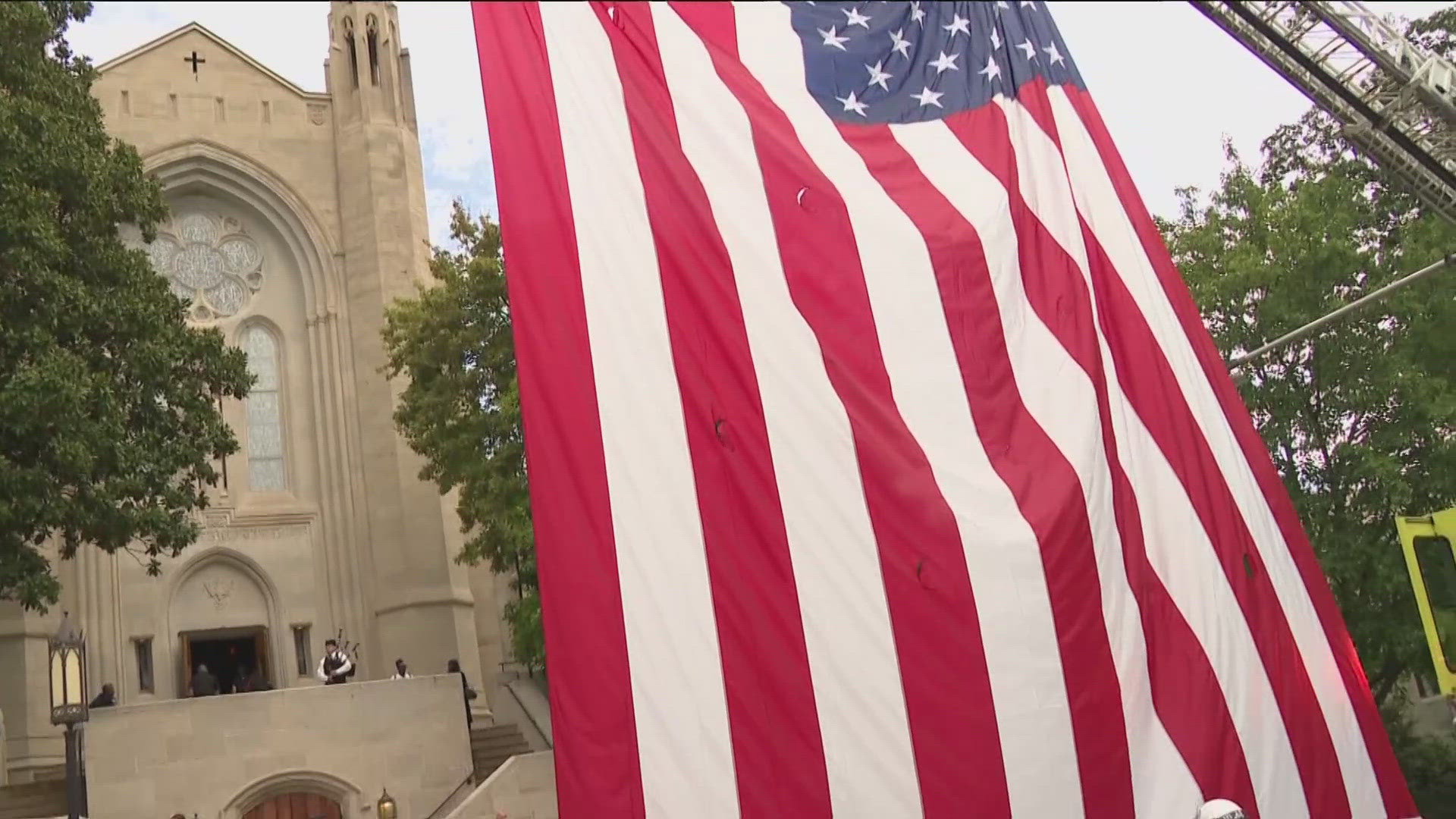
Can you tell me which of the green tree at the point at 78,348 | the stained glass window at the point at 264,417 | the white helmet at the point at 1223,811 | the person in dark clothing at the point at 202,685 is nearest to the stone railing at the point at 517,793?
the green tree at the point at 78,348

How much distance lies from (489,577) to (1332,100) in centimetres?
2310

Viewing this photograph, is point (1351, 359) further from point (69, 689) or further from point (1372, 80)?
point (69, 689)

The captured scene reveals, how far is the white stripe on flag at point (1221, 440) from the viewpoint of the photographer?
852 centimetres

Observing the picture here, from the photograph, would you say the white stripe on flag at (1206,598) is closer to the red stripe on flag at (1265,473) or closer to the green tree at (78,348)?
the red stripe on flag at (1265,473)

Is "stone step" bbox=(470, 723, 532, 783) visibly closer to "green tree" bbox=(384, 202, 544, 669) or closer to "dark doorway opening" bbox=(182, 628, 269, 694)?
"green tree" bbox=(384, 202, 544, 669)

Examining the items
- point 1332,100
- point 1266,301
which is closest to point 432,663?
point 1266,301

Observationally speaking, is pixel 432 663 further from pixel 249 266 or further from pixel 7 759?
pixel 249 266

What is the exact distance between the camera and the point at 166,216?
21438mm

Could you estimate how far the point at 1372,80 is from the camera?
39.9 feet

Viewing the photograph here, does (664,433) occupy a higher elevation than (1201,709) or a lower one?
higher

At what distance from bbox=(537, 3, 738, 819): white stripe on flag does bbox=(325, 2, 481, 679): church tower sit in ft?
73.6

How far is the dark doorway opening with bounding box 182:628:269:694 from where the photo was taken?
29.3m

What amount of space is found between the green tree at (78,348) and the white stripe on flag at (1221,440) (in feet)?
42.7

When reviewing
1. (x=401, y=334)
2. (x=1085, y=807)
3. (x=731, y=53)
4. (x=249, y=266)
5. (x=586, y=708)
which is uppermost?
(x=249, y=266)
